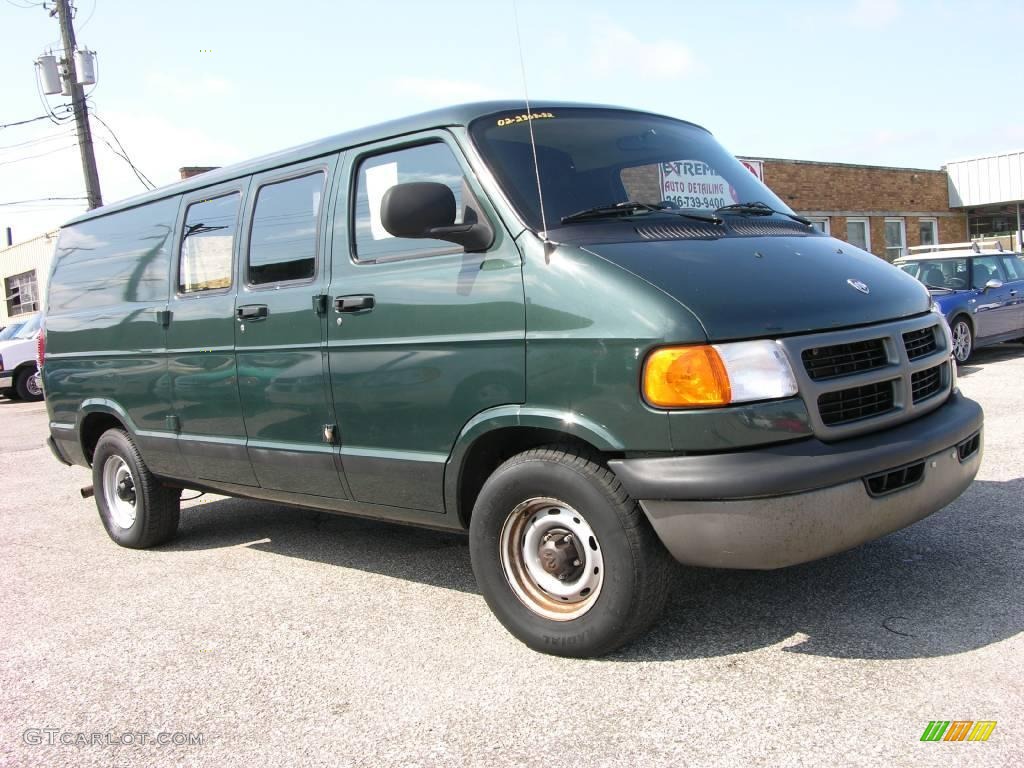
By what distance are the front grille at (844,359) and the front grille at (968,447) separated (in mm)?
531

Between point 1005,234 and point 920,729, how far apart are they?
100ft

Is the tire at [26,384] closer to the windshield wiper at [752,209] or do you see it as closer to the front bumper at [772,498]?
the windshield wiper at [752,209]

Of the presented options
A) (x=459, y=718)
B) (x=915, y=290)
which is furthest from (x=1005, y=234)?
(x=459, y=718)

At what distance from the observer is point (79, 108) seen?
823 inches

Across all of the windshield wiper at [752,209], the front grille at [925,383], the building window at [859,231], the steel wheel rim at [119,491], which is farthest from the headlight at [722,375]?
the building window at [859,231]

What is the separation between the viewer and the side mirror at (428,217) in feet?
12.0

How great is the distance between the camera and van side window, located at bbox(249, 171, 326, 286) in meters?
4.47

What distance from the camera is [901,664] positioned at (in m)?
3.28

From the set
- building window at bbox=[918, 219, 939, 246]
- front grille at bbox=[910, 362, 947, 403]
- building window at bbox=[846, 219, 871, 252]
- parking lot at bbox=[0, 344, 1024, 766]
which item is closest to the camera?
parking lot at bbox=[0, 344, 1024, 766]

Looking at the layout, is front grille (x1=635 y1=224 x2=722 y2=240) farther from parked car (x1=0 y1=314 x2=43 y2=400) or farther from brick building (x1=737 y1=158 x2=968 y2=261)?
brick building (x1=737 y1=158 x2=968 y2=261)

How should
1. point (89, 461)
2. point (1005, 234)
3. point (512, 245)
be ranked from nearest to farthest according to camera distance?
point (512, 245), point (89, 461), point (1005, 234)

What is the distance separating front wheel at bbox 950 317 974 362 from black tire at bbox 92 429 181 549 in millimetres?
10707

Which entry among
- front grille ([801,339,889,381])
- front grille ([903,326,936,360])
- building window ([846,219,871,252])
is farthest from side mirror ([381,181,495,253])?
building window ([846,219,871,252])

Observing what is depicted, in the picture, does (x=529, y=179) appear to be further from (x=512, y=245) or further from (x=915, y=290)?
(x=915, y=290)
